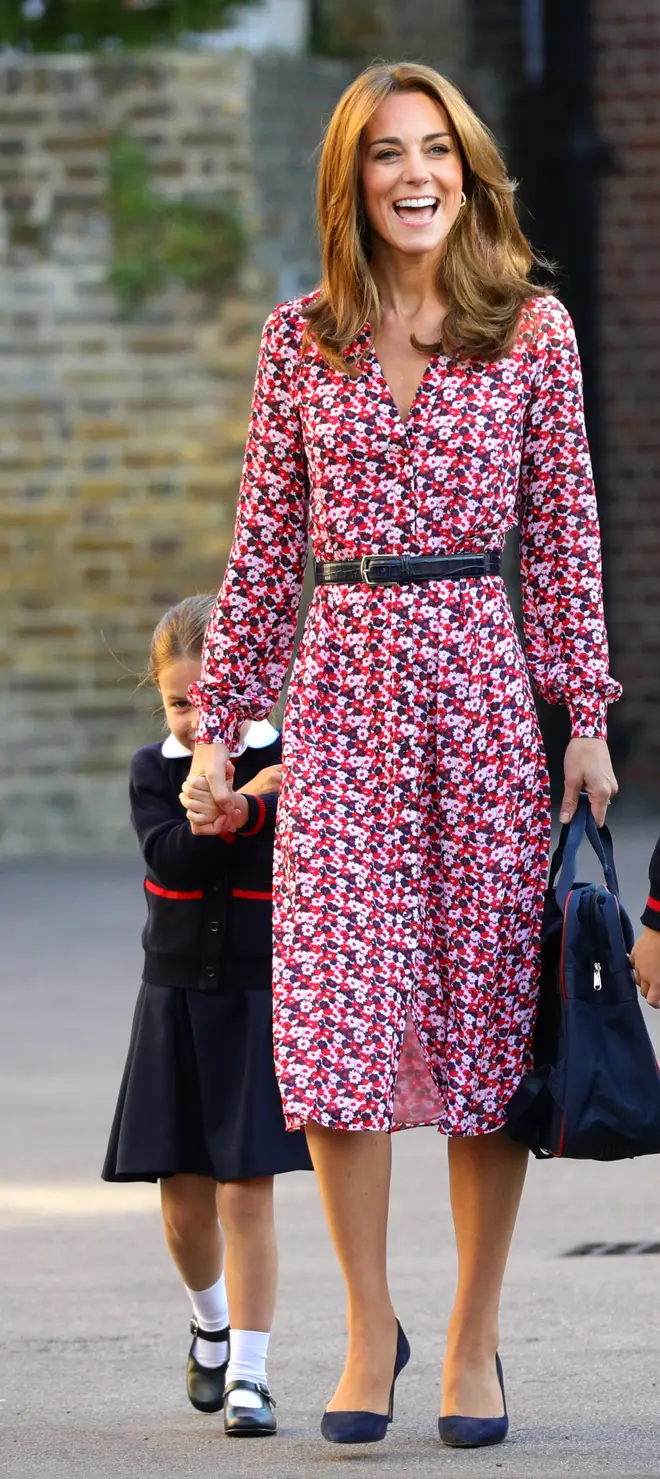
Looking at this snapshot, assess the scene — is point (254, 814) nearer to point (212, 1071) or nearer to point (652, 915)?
point (212, 1071)

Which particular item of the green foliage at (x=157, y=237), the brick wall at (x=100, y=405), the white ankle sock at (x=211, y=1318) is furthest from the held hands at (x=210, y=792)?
the green foliage at (x=157, y=237)

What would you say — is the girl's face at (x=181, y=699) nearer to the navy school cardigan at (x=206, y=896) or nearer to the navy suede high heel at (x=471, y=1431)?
the navy school cardigan at (x=206, y=896)

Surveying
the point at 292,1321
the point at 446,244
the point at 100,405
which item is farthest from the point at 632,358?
the point at 446,244

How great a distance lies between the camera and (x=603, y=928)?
3441 millimetres

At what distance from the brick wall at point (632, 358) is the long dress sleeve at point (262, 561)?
32.8ft

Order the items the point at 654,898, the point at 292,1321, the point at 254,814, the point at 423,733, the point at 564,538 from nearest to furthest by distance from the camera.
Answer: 1. the point at 654,898
2. the point at 423,733
3. the point at 564,538
4. the point at 254,814
5. the point at 292,1321

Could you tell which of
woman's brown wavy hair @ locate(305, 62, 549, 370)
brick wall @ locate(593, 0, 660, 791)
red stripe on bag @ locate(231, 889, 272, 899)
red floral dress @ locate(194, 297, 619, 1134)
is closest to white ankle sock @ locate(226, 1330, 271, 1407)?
red floral dress @ locate(194, 297, 619, 1134)

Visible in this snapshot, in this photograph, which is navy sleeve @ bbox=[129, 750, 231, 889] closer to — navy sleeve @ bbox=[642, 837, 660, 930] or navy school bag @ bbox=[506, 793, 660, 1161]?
navy school bag @ bbox=[506, 793, 660, 1161]

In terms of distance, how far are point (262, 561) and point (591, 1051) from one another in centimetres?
88

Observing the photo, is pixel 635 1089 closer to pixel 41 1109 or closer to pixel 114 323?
pixel 41 1109

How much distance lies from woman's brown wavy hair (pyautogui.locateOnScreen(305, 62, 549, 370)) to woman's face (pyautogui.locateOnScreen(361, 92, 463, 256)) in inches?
0.8

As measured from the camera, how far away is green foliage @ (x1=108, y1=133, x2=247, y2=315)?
11.5m

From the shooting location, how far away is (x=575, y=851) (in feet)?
11.6

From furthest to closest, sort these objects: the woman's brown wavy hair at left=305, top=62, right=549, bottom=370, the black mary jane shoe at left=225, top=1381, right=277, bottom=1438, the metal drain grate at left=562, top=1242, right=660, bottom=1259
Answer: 1. the metal drain grate at left=562, top=1242, right=660, bottom=1259
2. the black mary jane shoe at left=225, top=1381, right=277, bottom=1438
3. the woman's brown wavy hair at left=305, top=62, right=549, bottom=370
